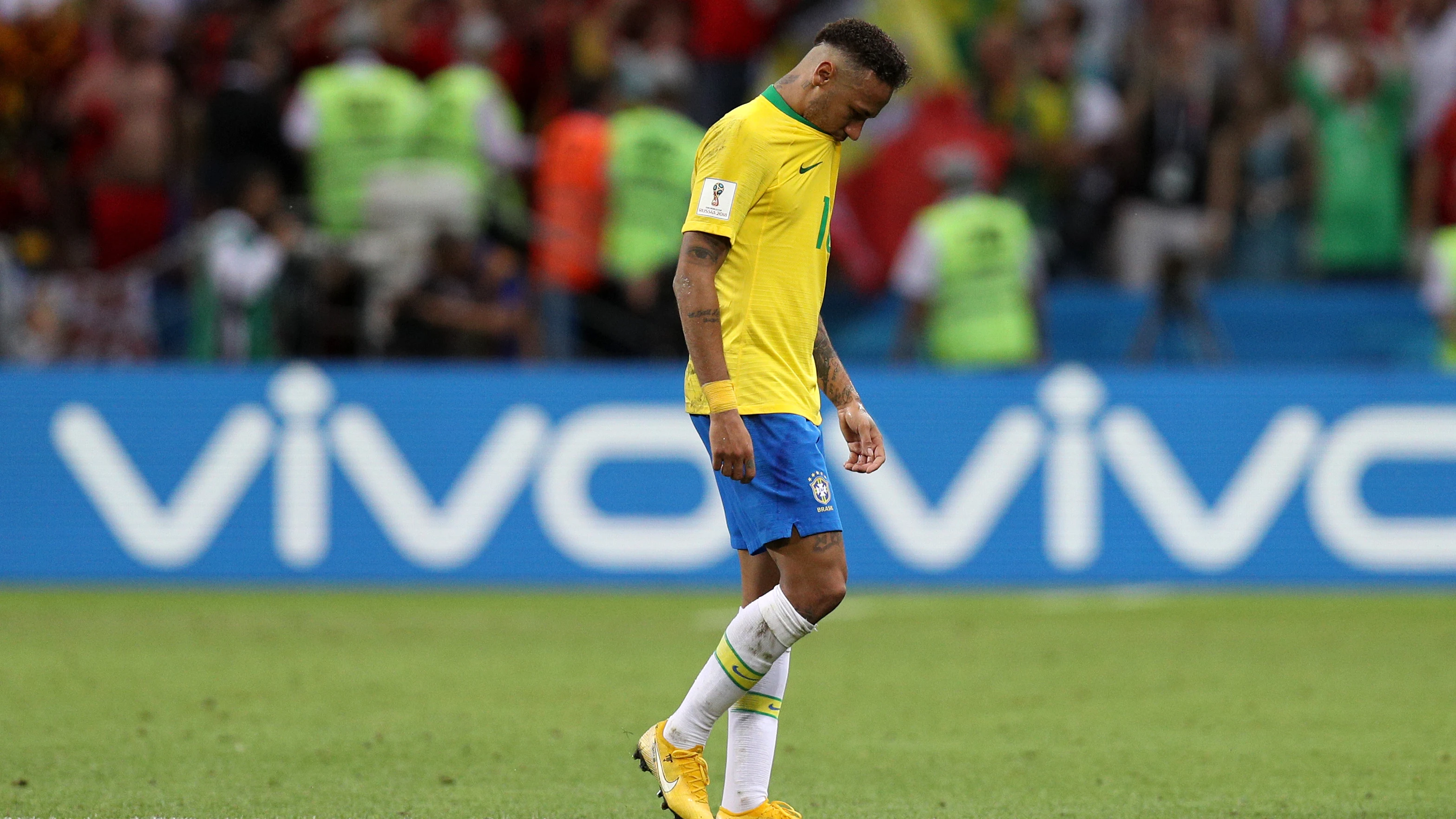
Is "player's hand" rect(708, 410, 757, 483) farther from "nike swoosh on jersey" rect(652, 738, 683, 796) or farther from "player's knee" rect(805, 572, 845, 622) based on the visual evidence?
"nike swoosh on jersey" rect(652, 738, 683, 796)

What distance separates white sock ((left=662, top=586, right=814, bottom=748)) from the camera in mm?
5328

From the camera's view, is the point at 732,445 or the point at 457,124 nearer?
the point at 732,445

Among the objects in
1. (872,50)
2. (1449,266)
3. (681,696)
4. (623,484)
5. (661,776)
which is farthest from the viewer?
(1449,266)

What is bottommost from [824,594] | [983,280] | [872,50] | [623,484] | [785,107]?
[623,484]

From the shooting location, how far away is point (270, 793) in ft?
19.7

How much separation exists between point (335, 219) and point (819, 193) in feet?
Result: 28.8

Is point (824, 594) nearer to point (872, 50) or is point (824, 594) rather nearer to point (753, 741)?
point (753, 741)

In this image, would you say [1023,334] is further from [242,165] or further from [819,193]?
[819,193]

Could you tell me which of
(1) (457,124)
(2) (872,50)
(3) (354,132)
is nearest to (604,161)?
(1) (457,124)

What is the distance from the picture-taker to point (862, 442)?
18.2 ft

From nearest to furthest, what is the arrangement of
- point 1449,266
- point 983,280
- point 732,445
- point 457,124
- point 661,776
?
point 732,445 < point 661,776 < point 1449,266 < point 983,280 < point 457,124

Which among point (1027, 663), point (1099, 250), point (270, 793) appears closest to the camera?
point (270, 793)

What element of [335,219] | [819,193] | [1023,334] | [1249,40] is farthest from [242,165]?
[819,193]

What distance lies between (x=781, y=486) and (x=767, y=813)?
3.13 ft
